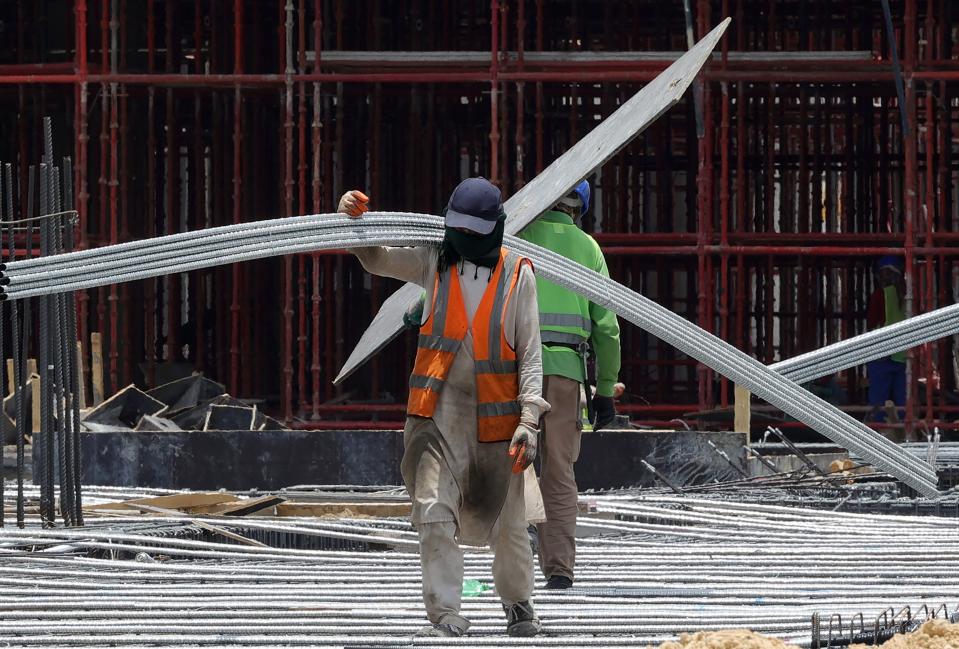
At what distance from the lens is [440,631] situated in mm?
5930

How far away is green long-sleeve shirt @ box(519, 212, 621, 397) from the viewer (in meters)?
7.43

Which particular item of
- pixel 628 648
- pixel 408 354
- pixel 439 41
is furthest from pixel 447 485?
pixel 439 41

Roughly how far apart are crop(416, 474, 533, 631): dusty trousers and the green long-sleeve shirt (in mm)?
1241

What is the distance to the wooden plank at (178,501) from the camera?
1019cm

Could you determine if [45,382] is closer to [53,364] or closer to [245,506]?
[53,364]

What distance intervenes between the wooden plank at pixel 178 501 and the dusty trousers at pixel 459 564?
432 cm

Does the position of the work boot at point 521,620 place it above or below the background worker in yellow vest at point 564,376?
below

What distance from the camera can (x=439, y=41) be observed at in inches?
776

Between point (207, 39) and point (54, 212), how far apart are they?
1309 centimetres

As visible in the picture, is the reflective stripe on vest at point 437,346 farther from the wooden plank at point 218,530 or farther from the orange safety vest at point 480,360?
the wooden plank at point 218,530

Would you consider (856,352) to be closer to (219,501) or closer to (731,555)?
(731,555)

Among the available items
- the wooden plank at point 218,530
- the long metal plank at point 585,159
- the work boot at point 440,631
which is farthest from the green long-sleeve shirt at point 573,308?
the wooden plank at point 218,530

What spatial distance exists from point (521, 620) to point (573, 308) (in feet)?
5.75

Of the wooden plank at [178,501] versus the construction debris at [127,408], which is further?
the construction debris at [127,408]
